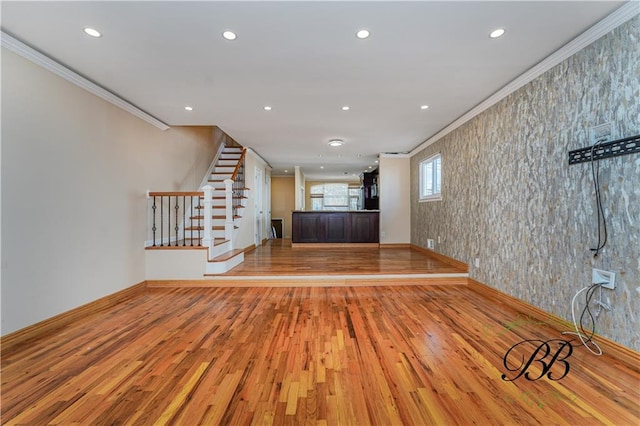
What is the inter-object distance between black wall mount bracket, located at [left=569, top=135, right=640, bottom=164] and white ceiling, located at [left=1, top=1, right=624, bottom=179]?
0.94m

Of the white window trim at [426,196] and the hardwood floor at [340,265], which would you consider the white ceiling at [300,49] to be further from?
the hardwood floor at [340,265]

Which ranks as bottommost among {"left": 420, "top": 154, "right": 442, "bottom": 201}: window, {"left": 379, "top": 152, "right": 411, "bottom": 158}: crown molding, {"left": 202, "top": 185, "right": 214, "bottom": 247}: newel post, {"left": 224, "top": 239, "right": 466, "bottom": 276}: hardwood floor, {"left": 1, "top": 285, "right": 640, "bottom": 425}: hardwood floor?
{"left": 1, "top": 285, "right": 640, "bottom": 425}: hardwood floor

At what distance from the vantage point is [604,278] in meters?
2.10

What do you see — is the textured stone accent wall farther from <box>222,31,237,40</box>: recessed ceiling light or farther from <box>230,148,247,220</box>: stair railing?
<box>230,148,247,220</box>: stair railing

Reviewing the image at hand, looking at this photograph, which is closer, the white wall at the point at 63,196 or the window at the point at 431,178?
the white wall at the point at 63,196

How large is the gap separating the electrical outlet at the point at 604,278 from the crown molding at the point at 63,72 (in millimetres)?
4935

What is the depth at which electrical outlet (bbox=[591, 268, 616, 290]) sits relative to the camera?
2.04 meters

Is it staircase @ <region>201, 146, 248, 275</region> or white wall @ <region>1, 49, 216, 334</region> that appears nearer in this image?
white wall @ <region>1, 49, 216, 334</region>

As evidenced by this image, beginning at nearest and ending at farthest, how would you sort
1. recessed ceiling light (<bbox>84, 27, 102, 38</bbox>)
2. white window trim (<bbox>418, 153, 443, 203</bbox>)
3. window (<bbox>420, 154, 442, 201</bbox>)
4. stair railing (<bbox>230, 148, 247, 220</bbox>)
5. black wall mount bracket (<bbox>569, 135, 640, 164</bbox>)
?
1. black wall mount bracket (<bbox>569, 135, 640, 164</bbox>)
2. recessed ceiling light (<bbox>84, 27, 102, 38</bbox>)
3. white window trim (<bbox>418, 153, 443, 203</bbox>)
4. window (<bbox>420, 154, 442, 201</bbox>)
5. stair railing (<bbox>230, 148, 247, 220</bbox>)

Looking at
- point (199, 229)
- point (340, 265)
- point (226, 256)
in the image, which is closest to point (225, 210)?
point (199, 229)

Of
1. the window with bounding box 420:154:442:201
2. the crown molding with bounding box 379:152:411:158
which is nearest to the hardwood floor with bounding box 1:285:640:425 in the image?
the window with bounding box 420:154:442:201

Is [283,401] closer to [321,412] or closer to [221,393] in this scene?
[321,412]

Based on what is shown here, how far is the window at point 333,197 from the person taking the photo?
1325cm

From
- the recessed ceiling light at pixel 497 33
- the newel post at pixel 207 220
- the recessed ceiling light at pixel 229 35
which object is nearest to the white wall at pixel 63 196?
the newel post at pixel 207 220
